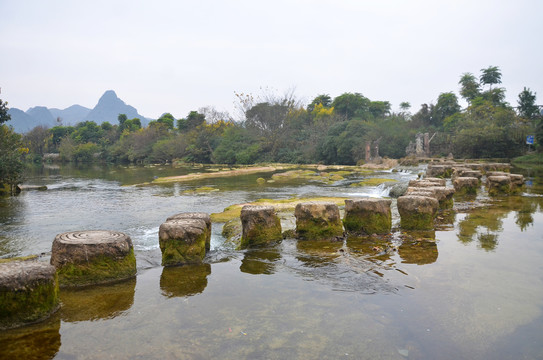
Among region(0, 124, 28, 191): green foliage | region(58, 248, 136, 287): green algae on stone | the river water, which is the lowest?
the river water

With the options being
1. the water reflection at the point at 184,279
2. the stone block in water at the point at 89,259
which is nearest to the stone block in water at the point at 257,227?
the water reflection at the point at 184,279

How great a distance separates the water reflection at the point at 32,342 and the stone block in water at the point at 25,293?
102 millimetres

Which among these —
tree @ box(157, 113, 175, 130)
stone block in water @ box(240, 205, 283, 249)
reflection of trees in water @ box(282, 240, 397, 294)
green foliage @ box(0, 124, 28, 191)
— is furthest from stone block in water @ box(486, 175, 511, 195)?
tree @ box(157, 113, 175, 130)

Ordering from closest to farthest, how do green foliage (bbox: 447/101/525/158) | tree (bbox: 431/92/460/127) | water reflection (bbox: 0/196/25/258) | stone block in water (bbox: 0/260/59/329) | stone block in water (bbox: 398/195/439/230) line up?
stone block in water (bbox: 0/260/59/329) → stone block in water (bbox: 398/195/439/230) → water reflection (bbox: 0/196/25/258) → green foliage (bbox: 447/101/525/158) → tree (bbox: 431/92/460/127)

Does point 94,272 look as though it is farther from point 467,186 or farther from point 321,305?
point 467,186

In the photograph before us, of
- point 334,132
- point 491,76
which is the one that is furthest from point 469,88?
point 334,132

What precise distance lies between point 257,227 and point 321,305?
267 centimetres

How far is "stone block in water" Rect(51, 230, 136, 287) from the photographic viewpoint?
4.79 metres

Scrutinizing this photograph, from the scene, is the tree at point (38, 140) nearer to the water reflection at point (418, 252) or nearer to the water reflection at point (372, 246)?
the water reflection at point (372, 246)

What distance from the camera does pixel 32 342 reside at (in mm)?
3453

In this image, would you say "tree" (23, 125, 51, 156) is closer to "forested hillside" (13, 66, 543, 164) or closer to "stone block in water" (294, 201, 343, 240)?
"forested hillside" (13, 66, 543, 164)

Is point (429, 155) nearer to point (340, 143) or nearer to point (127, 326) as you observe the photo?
point (340, 143)

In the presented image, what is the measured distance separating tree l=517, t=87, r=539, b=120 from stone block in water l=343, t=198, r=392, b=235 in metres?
42.9

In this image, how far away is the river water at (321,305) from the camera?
3369 mm
